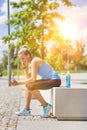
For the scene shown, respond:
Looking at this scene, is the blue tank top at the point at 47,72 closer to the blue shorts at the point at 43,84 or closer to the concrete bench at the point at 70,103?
the blue shorts at the point at 43,84

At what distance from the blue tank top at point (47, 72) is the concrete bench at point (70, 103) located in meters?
0.59

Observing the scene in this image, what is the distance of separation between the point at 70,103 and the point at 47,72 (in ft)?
3.01

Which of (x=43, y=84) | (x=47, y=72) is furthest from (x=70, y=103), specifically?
(x=47, y=72)

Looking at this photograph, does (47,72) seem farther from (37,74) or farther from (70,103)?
(70,103)

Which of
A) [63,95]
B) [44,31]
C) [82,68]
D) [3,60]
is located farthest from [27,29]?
[82,68]

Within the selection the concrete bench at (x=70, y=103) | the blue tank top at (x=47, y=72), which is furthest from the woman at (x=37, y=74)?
the concrete bench at (x=70, y=103)

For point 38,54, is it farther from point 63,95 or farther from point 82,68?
point 82,68

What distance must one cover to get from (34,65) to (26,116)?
3.66 feet

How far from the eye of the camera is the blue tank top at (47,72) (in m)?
9.68

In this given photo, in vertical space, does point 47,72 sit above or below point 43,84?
above

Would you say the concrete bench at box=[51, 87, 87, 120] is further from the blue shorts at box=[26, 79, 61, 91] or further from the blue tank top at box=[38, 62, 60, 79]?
the blue tank top at box=[38, 62, 60, 79]

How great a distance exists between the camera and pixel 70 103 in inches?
363

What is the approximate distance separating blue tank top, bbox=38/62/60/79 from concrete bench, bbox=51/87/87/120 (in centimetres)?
59

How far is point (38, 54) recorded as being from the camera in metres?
18.8
